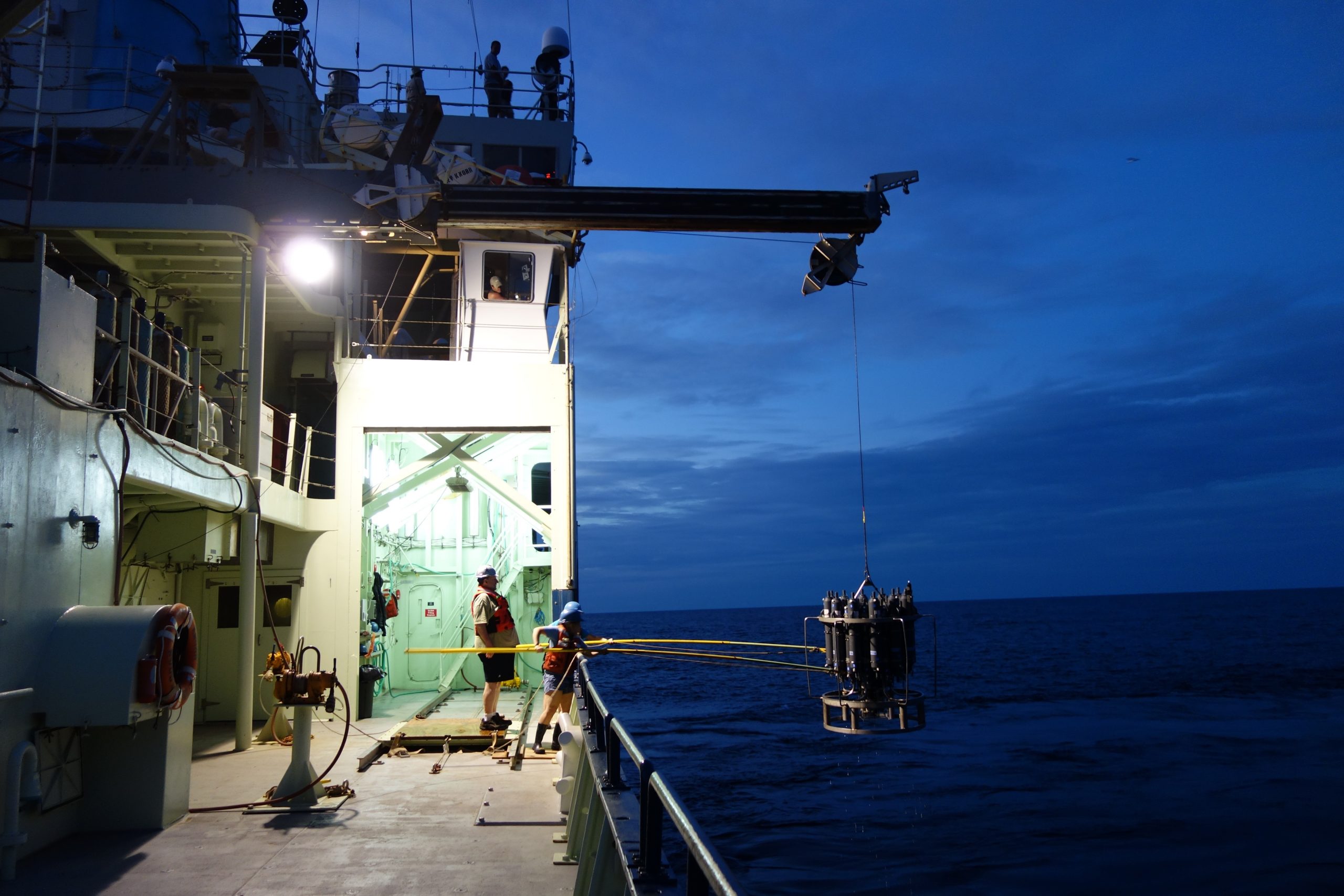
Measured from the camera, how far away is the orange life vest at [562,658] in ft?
30.7

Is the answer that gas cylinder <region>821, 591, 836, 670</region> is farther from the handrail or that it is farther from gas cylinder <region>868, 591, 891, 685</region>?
the handrail

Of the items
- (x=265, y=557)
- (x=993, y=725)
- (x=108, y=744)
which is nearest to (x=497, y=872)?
(x=108, y=744)

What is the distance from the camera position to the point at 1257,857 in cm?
1586

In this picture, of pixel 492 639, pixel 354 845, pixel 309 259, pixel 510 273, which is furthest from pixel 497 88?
pixel 354 845

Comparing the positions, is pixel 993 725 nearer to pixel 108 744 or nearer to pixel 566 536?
pixel 566 536

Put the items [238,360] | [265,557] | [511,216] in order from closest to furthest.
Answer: [511,216] → [265,557] → [238,360]

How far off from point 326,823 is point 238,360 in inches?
330

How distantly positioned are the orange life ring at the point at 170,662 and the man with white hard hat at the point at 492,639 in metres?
3.52

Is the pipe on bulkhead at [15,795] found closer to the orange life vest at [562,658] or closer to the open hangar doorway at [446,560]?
the orange life vest at [562,658]

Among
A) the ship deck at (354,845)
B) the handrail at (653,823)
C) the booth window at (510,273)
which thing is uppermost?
the booth window at (510,273)

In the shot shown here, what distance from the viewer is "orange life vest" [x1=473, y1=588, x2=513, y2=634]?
33.8ft

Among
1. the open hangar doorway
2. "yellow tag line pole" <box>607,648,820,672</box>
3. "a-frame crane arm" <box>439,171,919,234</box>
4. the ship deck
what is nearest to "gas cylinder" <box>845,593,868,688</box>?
"yellow tag line pole" <box>607,648,820,672</box>

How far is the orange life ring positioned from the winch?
460 cm

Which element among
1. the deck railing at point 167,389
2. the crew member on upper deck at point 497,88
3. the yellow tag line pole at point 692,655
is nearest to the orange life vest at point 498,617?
the yellow tag line pole at point 692,655
